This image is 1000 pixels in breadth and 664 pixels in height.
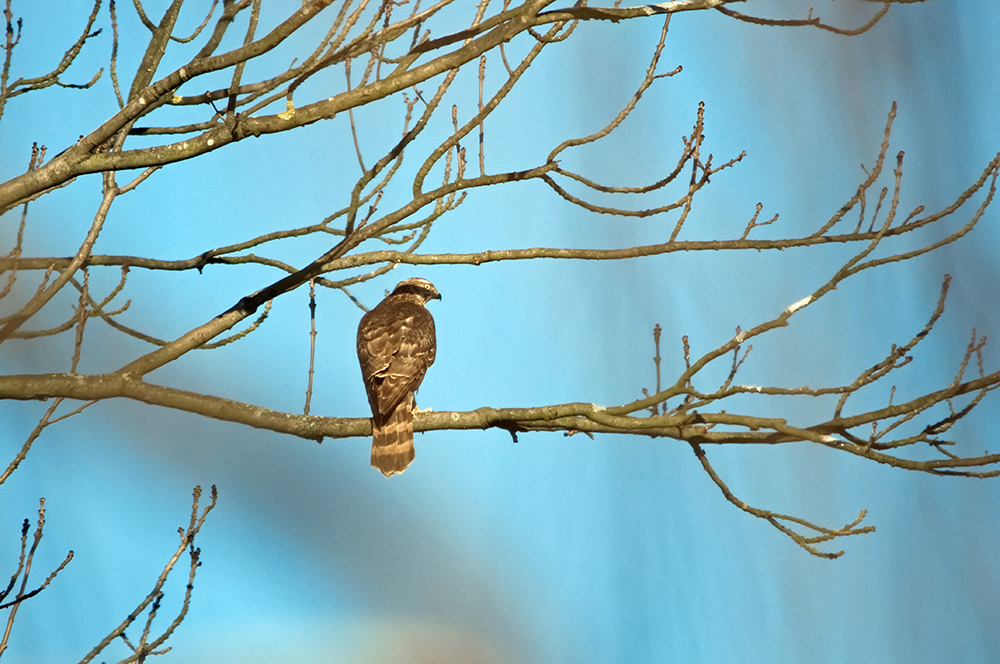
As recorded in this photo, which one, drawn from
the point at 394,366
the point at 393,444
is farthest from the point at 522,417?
the point at 394,366

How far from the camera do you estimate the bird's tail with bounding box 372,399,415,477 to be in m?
5.94

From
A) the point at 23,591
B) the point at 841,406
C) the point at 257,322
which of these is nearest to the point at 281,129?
the point at 257,322

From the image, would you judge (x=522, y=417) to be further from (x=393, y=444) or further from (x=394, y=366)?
(x=394, y=366)

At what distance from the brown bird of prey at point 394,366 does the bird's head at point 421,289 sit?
0.52 m

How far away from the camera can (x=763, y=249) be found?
15.0 feet

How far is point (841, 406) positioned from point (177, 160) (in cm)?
291

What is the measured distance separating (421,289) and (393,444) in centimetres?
279

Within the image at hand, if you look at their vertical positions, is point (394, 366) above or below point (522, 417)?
above

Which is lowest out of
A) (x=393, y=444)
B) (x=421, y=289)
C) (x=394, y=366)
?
(x=393, y=444)

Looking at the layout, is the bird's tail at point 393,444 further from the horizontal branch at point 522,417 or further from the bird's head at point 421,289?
the bird's head at point 421,289

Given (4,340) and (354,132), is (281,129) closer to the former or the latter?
(354,132)

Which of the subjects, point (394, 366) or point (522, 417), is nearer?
point (522, 417)

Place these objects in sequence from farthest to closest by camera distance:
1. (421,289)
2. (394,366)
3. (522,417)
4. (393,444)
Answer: (421,289)
(394,366)
(393,444)
(522,417)

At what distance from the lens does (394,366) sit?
6.78 metres
